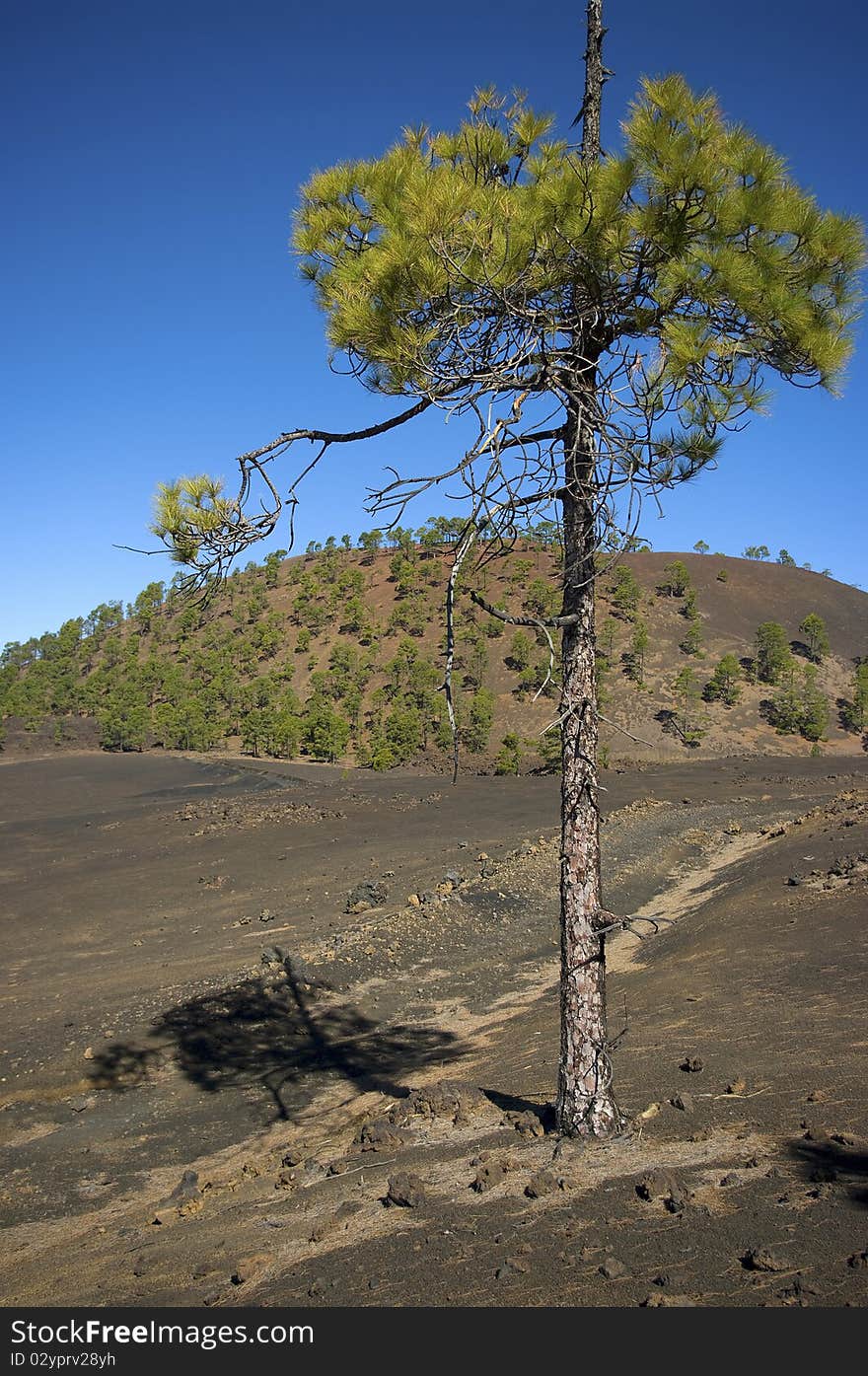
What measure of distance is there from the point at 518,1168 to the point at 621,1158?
57 centimetres

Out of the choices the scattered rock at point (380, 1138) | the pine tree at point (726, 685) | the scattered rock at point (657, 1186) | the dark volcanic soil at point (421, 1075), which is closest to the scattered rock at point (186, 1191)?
the dark volcanic soil at point (421, 1075)

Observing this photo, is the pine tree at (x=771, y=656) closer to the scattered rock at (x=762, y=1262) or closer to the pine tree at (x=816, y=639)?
the pine tree at (x=816, y=639)

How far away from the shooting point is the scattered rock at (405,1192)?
4.57m

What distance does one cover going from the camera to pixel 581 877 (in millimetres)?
5039

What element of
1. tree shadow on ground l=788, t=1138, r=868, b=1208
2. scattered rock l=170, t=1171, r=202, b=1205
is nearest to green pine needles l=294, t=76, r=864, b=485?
tree shadow on ground l=788, t=1138, r=868, b=1208

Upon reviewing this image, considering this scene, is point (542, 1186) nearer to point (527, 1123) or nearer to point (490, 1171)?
point (490, 1171)

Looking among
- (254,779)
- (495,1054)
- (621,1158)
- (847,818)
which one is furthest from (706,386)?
(254,779)

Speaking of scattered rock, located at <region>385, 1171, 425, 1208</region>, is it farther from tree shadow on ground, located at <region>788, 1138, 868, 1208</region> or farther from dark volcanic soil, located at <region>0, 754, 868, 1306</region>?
tree shadow on ground, located at <region>788, 1138, 868, 1208</region>

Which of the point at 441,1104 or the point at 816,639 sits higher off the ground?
the point at 816,639

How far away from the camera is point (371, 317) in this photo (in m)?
4.84

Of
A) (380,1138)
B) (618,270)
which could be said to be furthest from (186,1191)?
(618,270)

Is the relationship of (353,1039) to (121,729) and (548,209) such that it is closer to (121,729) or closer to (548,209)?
(548,209)

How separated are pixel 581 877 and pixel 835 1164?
1.80 metres

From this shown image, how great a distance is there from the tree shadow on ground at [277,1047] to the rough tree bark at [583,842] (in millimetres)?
2888
